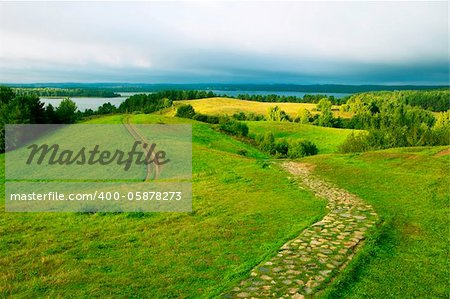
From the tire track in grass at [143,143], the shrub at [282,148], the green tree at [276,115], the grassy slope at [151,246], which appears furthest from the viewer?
the green tree at [276,115]

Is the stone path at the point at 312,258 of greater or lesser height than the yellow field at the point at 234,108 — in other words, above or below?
below

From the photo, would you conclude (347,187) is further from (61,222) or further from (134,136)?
(134,136)

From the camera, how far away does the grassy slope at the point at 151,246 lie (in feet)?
29.3

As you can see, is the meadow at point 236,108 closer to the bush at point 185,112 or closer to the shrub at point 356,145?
the bush at point 185,112

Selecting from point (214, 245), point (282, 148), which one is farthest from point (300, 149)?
point (214, 245)

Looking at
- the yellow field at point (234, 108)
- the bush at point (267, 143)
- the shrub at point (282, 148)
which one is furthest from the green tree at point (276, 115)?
the shrub at point (282, 148)

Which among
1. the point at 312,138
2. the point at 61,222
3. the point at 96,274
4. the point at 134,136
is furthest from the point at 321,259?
the point at 312,138

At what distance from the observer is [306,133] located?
89750 millimetres

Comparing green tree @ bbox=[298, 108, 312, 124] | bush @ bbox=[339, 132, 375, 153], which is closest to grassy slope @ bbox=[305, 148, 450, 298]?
bush @ bbox=[339, 132, 375, 153]

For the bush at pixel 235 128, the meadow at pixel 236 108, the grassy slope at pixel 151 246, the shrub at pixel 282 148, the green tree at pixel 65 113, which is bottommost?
the shrub at pixel 282 148

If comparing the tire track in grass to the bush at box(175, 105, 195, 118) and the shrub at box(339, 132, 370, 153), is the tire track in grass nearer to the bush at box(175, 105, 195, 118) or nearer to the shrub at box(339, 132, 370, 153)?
the shrub at box(339, 132, 370, 153)

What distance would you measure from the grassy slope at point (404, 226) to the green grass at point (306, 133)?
5314cm

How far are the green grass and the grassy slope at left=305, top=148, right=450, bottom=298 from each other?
5314 centimetres

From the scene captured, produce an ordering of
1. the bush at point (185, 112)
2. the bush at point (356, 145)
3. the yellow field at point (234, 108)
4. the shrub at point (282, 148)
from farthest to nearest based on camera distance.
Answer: the yellow field at point (234, 108)
the bush at point (185, 112)
the shrub at point (282, 148)
the bush at point (356, 145)
